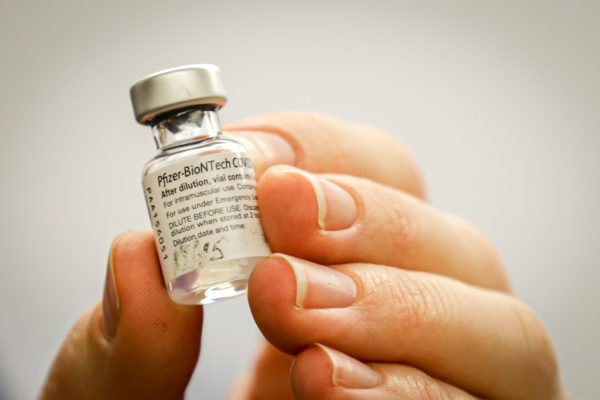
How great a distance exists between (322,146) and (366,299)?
0.45 meters

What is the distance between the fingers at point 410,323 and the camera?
90 cm

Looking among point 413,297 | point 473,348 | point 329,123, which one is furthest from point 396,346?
point 329,123

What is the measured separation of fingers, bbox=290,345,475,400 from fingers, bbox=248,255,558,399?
1.0 inches

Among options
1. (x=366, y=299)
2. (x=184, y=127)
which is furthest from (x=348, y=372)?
(x=184, y=127)

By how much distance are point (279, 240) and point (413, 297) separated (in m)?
→ 0.29

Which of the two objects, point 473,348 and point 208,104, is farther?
point 473,348

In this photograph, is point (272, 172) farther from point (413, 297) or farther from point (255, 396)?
point (255, 396)

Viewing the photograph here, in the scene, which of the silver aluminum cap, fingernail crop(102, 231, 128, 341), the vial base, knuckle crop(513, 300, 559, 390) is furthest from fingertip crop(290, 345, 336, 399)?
knuckle crop(513, 300, 559, 390)

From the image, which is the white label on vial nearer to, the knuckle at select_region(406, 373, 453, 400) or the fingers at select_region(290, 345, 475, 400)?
the fingers at select_region(290, 345, 475, 400)

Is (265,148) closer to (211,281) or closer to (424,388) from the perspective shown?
(211,281)

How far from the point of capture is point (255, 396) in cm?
137

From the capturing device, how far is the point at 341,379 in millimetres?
891

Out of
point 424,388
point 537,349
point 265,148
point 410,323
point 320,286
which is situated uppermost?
point 265,148

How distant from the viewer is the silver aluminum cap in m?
0.91
